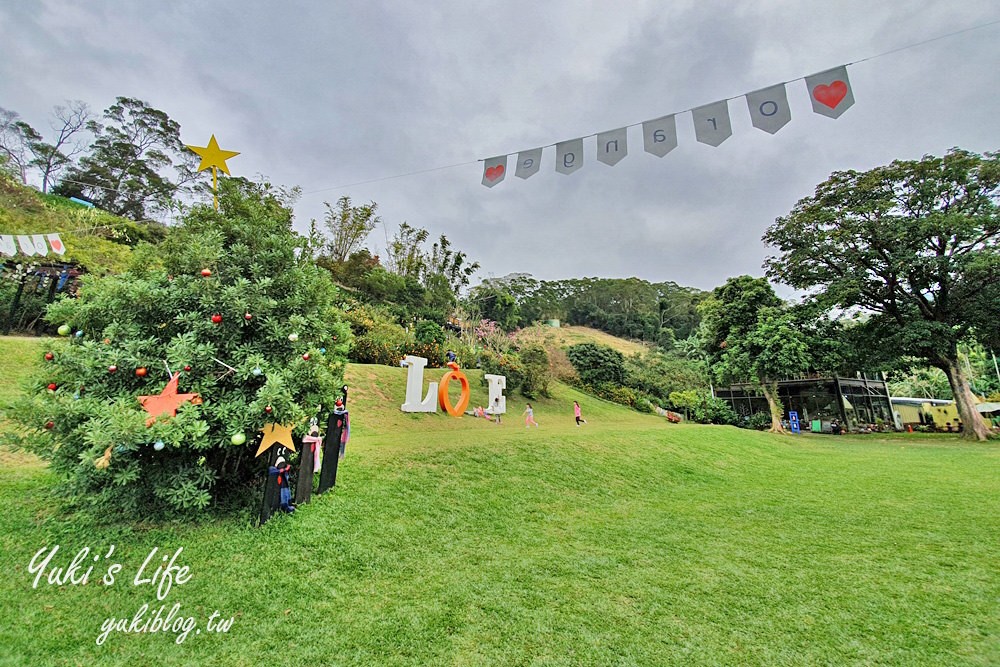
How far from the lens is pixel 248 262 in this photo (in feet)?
13.6

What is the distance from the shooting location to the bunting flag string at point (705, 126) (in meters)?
4.93

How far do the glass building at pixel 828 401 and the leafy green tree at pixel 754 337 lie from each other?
5.40 meters

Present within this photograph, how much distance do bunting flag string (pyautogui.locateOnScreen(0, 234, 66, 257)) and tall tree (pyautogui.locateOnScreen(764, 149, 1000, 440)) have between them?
24.7 metres

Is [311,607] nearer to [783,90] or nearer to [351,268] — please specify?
[783,90]

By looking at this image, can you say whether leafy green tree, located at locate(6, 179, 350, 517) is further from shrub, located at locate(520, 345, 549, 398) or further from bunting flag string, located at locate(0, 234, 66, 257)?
shrub, located at locate(520, 345, 549, 398)

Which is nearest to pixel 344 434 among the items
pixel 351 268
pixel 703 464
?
pixel 703 464

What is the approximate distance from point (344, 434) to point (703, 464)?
272 inches

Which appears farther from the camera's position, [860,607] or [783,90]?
[783,90]

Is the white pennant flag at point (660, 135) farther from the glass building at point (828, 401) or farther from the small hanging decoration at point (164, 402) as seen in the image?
the glass building at point (828, 401)

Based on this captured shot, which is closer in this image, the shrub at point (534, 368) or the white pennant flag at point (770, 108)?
the white pennant flag at point (770, 108)

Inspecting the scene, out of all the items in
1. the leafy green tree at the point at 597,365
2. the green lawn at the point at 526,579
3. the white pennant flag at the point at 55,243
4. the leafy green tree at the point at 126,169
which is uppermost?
the leafy green tree at the point at 126,169

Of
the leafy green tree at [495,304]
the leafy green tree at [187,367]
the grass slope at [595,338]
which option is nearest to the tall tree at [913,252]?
the leafy green tree at [187,367]

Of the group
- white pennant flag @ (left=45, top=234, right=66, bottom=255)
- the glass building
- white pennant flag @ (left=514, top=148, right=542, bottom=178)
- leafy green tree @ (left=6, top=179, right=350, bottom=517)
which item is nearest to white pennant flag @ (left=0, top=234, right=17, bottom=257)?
white pennant flag @ (left=45, top=234, right=66, bottom=255)

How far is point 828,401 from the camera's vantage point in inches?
870
